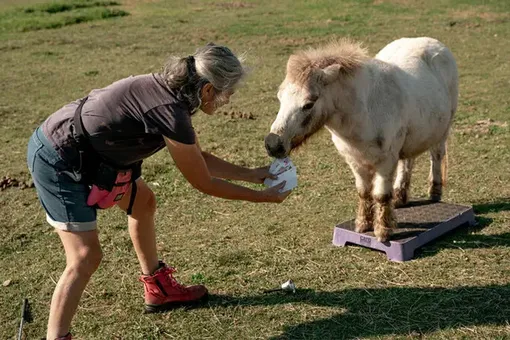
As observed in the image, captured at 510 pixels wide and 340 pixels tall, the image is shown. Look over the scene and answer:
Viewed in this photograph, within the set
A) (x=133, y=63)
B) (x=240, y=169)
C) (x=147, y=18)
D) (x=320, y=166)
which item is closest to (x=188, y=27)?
(x=147, y=18)

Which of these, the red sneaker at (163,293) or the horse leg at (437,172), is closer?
the red sneaker at (163,293)

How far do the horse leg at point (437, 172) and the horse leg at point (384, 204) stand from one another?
1108 millimetres

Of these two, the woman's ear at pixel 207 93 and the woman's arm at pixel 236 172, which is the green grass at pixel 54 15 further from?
the woman's ear at pixel 207 93

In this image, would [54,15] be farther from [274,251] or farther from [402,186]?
[274,251]

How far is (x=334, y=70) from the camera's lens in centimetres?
438

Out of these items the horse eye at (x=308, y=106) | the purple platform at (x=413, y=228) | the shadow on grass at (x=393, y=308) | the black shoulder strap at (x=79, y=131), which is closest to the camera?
the black shoulder strap at (x=79, y=131)

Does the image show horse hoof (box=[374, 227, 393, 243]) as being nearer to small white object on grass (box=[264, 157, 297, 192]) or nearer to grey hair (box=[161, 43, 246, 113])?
small white object on grass (box=[264, 157, 297, 192])

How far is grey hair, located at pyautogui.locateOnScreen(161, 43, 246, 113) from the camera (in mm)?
3311

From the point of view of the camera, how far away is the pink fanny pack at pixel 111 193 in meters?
3.51

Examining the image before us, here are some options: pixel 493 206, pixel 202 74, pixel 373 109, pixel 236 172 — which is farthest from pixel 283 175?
pixel 493 206

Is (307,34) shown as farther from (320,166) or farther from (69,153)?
(69,153)

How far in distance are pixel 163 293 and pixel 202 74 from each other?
1.61 m

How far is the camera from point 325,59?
4.47 meters

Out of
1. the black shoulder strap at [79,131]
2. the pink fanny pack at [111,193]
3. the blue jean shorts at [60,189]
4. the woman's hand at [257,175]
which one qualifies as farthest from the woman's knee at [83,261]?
the woman's hand at [257,175]
